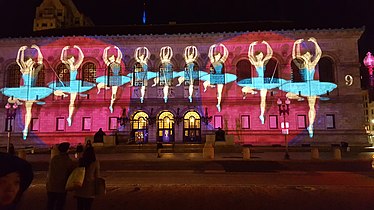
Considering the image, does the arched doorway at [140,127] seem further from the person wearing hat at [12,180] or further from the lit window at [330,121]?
the person wearing hat at [12,180]

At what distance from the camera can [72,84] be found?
118 feet

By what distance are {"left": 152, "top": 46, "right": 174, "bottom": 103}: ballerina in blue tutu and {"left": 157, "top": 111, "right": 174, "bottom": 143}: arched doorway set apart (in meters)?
2.85

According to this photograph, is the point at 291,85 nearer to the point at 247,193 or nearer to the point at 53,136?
the point at 247,193

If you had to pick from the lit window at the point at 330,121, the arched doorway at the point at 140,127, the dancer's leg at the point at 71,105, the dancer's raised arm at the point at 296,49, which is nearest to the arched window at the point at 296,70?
the dancer's raised arm at the point at 296,49

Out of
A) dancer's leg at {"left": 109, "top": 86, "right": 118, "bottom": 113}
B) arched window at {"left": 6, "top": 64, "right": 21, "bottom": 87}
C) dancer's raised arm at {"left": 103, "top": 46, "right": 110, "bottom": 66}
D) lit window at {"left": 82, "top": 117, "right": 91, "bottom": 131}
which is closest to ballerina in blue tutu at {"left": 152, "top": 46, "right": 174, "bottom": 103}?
dancer's leg at {"left": 109, "top": 86, "right": 118, "bottom": 113}

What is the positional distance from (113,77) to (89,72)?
342 centimetres

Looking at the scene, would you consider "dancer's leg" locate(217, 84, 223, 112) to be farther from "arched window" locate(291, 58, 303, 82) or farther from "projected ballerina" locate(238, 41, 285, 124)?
"arched window" locate(291, 58, 303, 82)

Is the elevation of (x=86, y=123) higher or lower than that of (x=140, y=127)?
higher

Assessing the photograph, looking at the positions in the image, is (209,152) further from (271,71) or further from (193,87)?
(271,71)

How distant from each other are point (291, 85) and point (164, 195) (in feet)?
95.2

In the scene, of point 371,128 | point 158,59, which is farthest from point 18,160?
point 371,128

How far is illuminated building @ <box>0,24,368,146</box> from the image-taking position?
3419cm

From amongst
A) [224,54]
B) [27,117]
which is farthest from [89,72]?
[224,54]

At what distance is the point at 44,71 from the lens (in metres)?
36.8
